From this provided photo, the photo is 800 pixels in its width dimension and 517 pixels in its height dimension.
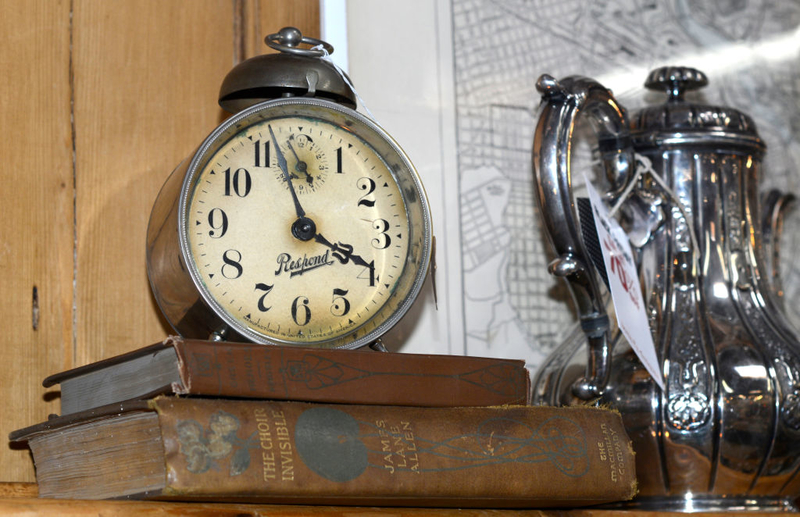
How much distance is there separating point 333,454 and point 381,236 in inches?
8.9

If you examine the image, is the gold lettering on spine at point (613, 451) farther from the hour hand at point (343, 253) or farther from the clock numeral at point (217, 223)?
the clock numeral at point (217, 223)

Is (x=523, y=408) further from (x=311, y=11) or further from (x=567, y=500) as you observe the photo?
(x=311, y=11)

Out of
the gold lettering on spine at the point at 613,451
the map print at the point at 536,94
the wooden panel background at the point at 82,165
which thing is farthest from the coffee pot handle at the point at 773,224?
the wooden panel background at the point at 82,165

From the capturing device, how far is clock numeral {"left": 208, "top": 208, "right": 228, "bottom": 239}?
0.77 m

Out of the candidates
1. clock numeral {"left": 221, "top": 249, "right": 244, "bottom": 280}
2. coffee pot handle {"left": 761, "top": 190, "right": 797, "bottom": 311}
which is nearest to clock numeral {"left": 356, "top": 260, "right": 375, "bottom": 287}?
clock numeral {"left": 221, "top": 249, "right": 244, "bottom": 280}

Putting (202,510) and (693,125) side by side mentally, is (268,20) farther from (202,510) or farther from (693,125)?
(202,510)

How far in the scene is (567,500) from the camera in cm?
76

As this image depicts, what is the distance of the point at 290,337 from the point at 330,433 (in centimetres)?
12

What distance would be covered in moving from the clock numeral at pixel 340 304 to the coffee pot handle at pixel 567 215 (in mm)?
221

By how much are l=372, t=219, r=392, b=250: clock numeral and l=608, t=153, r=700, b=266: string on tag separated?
281 millimetres

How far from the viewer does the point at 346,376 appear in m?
0.70

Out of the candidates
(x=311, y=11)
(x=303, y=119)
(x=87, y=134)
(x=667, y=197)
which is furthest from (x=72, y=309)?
(x=667, y=197)

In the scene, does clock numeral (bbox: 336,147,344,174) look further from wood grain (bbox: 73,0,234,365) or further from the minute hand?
wood grain (bbox: 73,0,234,365)

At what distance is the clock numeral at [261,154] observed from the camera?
797mm
